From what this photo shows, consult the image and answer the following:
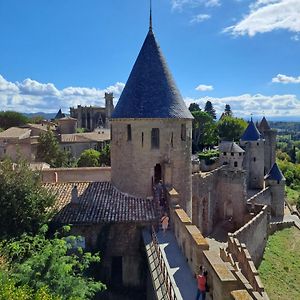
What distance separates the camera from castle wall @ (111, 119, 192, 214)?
18734 millimetres

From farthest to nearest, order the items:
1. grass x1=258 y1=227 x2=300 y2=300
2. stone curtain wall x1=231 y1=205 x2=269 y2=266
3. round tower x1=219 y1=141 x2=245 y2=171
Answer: round tower x1=219 y1=141 x2=245 y2=171 → stone curtain wall x1=231 y1=205 x2=269 y2=266 → grass x1=258 y1=227 x2=300 y2=300

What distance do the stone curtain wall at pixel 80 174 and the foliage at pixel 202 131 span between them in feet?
140

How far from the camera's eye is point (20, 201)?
51.1 feet

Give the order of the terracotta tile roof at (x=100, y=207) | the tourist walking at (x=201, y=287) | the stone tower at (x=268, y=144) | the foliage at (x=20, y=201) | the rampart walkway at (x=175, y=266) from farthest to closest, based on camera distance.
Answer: the stone tower at (x=268, y=144) → the terracotta tile roof at (x=100, y=207) → the foliage at (x=20, y=201) → the rampart walkway at (x=175, y=266) → the tourist walking at (x=201, y=287)

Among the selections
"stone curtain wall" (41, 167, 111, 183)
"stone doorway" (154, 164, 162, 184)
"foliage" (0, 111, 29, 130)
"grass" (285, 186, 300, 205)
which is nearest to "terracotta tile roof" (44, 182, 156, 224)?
"stone doorway" (154, 164, 162, 184)

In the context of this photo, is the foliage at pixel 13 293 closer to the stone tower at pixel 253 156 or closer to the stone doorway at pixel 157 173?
the stone doorway at pixel 157 173

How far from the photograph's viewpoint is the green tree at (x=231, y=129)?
228ft

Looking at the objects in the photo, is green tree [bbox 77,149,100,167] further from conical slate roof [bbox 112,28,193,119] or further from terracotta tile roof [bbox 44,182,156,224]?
conical slate roof [bbox 112,28,193,119]

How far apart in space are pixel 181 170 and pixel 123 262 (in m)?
5.45

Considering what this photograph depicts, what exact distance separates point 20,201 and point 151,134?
6.96m

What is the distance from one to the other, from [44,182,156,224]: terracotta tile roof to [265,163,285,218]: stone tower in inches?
1039

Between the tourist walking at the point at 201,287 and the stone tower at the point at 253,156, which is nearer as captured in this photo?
the tourist walking at the point at 201,287

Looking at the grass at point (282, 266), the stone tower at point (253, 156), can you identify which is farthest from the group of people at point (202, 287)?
the stone tower at point (253, 156)

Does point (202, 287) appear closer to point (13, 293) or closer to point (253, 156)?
point (13, 293)
